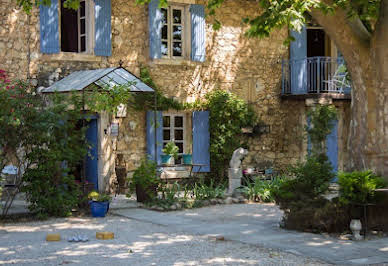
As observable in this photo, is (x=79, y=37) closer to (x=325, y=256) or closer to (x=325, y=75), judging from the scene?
(x=325, y=75)

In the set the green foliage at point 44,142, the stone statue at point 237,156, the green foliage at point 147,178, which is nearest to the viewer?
the green foliage at point 44,142

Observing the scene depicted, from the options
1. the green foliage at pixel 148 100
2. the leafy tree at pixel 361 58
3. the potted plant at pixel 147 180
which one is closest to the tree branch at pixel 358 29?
the leafy tree at pixel 361 58

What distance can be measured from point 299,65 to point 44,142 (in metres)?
7.80

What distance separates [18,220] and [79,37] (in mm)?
5230

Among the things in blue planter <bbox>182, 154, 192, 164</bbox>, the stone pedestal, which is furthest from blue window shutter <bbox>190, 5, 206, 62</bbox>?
the stone pedestal

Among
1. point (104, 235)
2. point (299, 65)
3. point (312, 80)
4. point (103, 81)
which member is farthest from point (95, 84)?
point (312, 80)

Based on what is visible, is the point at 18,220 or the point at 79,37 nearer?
the point at 18,220

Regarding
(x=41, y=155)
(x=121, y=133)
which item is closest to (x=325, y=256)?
(x=41, y=155)

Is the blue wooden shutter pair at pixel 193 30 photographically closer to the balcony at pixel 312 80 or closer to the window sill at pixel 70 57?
the window sill at pixel 70 57

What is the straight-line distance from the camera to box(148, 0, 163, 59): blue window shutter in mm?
14531

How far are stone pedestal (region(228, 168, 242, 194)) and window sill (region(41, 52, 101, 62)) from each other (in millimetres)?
3762

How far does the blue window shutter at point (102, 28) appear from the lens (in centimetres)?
1390

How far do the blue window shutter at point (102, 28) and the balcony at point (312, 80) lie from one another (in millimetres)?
4829

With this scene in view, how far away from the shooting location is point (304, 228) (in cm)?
915
